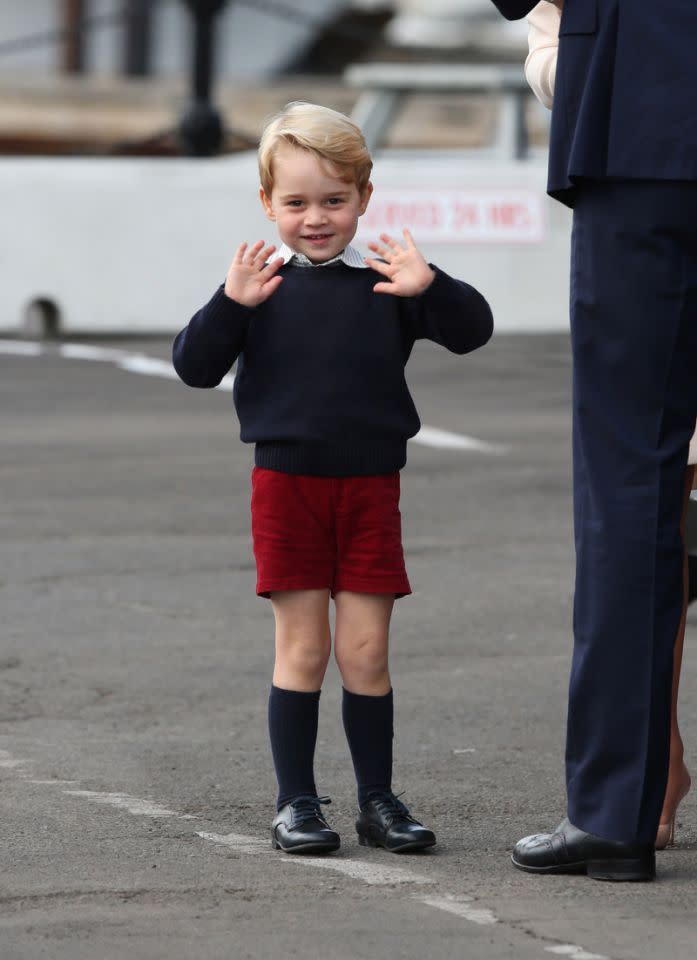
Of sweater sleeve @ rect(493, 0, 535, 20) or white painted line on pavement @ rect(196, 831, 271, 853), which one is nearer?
sweater sleeve @ rect(493, 0, 535, 20)

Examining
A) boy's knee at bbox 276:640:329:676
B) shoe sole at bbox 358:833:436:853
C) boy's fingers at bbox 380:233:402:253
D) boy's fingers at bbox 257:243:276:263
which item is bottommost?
shoe sole at bbox 358:833:436:853

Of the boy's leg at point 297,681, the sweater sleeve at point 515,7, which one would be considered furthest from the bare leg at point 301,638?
the sweater sleeve at point 515,7

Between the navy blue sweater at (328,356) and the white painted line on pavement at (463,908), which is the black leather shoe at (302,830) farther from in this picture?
the navy blue sweater at (328,356)

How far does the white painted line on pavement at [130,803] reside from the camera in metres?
4.71

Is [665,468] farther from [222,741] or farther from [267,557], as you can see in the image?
[222,741]

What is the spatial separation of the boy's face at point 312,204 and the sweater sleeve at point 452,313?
0.19 meters

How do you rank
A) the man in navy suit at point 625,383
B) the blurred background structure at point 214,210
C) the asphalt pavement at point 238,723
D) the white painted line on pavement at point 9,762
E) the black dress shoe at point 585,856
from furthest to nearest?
the blurred background structure at point 214,210, the white painted line on pavement at point 9,762, the black dress shoe at point 585,856, the man in navy suit at point 625,383, the asphalt pavement at point 238,723

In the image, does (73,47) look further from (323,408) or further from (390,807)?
(390,807)

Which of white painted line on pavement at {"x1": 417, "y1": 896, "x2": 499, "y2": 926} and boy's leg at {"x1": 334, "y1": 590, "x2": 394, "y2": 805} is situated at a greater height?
boy's leg at {"x1": 334, "y1": 590, "x2": 394, "y2": 805}

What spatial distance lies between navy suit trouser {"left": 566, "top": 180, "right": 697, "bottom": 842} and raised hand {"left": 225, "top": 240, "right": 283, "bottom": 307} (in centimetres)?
62

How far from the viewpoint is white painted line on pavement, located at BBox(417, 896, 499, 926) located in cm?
389

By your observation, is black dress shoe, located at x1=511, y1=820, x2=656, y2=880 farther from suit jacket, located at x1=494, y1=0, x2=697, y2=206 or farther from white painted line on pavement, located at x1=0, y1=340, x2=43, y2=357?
white painted line on pavement, located at x1=0, y1=340, x2=43, y2=357

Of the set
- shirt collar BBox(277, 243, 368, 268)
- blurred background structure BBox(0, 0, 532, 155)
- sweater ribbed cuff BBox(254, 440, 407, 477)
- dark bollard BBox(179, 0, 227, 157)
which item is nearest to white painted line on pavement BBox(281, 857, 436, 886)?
sweater ribbed cuff BBox(254, 440, 407, 477)

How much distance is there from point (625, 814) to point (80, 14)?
27252 mm
